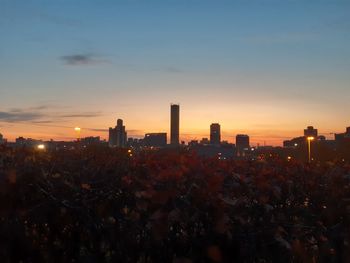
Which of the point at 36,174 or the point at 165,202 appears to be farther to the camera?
the point at 36,174

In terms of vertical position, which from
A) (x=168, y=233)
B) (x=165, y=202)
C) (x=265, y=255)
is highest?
(x=165, y=202)

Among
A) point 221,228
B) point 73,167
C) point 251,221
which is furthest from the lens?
point 73,167

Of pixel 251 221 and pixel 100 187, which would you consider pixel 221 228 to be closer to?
pixel 251 221

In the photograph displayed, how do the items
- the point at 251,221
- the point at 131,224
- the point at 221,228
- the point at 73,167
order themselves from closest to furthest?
1. the point at 221,228
2. the point at 131,224
3. the point at 251,221
4. the point at 73,167

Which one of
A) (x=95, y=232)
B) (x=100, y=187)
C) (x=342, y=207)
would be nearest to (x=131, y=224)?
(x=95, y=232)

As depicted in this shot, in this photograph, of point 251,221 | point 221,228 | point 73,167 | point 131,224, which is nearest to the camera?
point 221,228

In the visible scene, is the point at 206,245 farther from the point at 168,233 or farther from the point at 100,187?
the point at 100,187

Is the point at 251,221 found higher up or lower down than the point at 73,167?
lower down

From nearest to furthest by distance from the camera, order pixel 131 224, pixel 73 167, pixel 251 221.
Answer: pixel 131 224 → pixel 251 221 → pixel 73 167

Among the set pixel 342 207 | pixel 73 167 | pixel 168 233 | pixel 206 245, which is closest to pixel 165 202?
pixel 168 233
